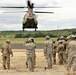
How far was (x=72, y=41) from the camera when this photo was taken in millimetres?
13898

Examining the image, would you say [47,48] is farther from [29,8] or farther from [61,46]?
[29,8]

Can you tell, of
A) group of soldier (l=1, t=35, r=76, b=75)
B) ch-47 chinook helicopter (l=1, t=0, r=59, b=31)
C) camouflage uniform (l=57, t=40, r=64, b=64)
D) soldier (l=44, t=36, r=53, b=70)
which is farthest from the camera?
ch-47 chinook helicopter (l=1, t=0, r=59, b=31)

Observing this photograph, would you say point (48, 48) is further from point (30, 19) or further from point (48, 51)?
point (30, 19)

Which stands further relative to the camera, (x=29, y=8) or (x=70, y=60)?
(x=29, y=8)

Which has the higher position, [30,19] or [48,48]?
[30,19]

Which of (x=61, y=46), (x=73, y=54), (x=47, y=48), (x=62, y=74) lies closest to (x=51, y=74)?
(x=62, y=74)

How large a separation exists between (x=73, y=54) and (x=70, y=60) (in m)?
0.25

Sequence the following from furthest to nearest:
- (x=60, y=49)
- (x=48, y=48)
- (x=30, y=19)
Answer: (x=30, y=19) < (x=60, y=49) < (x=48, y=48)

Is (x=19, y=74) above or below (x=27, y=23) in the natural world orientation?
below

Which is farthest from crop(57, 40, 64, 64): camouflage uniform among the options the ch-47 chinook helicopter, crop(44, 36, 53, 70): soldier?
the ch-47 chinook helicopter

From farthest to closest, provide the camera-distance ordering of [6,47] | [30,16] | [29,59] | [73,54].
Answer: [30,16] < [6,47] < [29,59] < [73,54]

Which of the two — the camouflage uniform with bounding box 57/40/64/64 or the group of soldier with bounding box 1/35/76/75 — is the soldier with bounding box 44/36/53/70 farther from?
the camouflage uniform with bounding box 57/40/64/64

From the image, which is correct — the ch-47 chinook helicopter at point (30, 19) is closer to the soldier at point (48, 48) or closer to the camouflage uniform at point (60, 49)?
the camouflage uniform at point (60, 49)

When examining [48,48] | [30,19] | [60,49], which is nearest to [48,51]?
[48,48]
